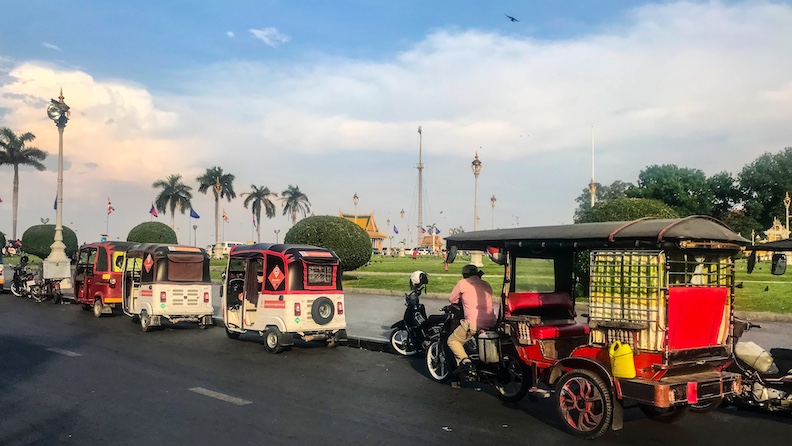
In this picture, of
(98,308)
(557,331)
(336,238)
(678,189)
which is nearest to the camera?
(557,331)

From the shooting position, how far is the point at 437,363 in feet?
32.9

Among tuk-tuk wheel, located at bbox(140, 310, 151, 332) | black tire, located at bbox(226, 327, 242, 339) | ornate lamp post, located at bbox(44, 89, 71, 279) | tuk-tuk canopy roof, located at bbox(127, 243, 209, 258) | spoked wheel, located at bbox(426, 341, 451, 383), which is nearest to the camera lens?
spoked wheel, located at bbox(426, 341, 451, 383)

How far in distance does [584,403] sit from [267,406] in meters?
3.86

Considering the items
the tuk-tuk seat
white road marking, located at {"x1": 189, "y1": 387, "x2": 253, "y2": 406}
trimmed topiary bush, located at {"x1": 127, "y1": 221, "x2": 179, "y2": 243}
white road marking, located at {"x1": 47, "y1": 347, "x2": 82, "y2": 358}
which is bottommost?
white road marking, located at {"x1": 47, "y1": 347, "x2": 82, "y2": 358}

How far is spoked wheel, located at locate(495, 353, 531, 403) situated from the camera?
8.32 meters

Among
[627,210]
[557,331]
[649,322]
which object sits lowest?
[557,331]

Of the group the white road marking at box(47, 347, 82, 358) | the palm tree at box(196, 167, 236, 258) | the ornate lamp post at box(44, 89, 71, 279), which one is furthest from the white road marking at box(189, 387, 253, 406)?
the palm tree at box(196, 167, 236, 258)

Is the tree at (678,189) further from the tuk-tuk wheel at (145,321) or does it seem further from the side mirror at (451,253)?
the side mirror at (451,253)

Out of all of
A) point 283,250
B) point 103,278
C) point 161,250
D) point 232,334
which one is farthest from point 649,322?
point 103,278

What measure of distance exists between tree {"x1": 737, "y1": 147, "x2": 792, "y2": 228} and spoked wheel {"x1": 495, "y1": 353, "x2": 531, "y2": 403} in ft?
259

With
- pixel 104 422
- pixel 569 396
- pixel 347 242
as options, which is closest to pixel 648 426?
pixel 569 396

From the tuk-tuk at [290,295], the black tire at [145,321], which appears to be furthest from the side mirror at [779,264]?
the black tire at [145,321]

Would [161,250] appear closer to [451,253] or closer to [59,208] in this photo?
[451,253]

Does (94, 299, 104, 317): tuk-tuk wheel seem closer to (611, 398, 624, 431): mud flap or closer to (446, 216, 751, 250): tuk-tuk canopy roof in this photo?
(446, 216, 751, 250): tuk-tuk canopy roof
